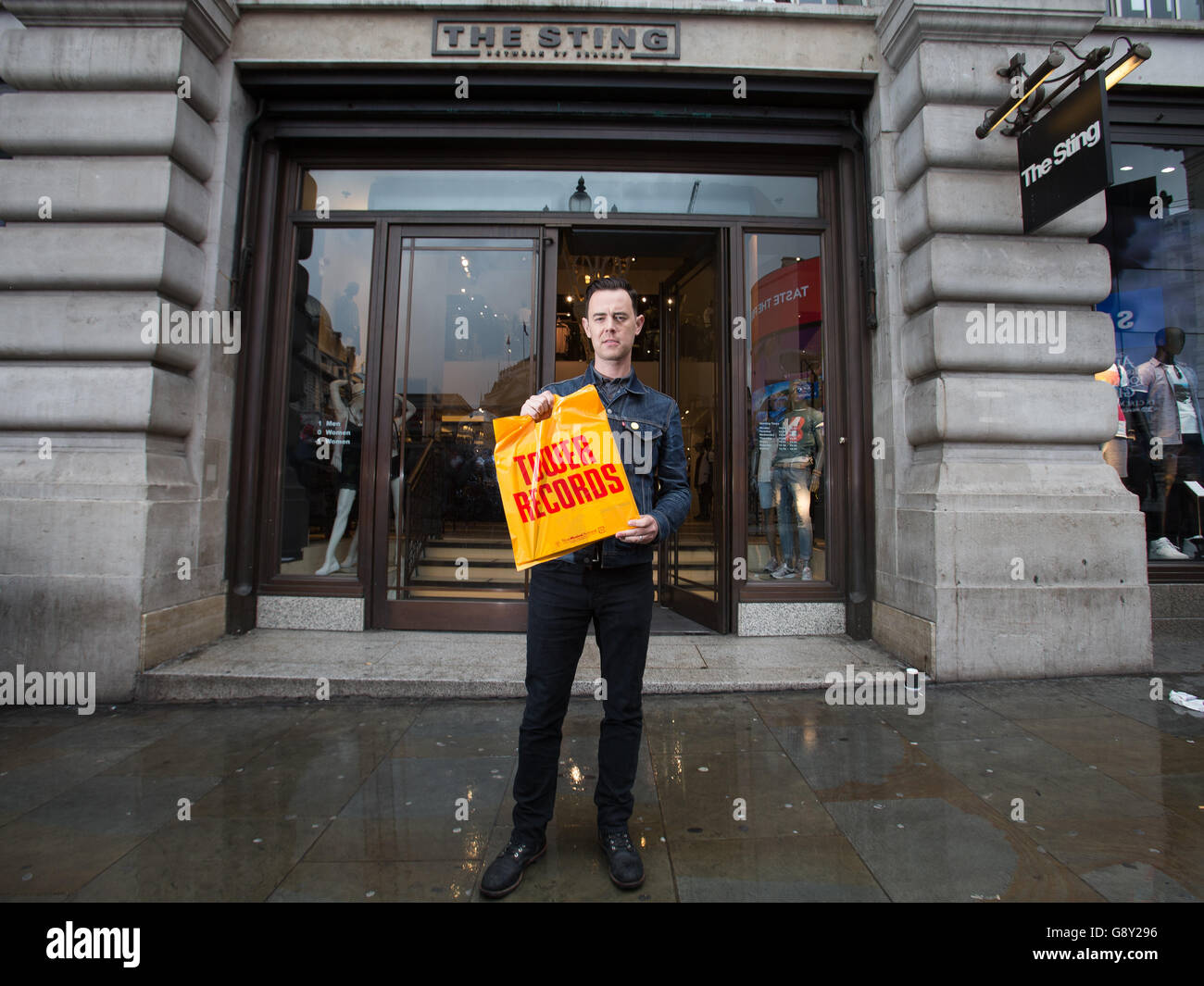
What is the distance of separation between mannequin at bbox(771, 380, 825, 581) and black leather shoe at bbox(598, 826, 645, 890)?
389 cm

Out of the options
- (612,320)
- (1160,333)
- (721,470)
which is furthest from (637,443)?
(1160,333)

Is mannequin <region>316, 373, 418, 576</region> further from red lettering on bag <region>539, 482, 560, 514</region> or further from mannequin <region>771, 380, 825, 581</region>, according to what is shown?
red lettering on bag <region>539, 482, 560, 514</region>

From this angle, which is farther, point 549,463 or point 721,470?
point 721,470

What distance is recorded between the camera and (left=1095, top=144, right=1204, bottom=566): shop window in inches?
241

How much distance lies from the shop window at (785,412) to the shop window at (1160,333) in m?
3.08

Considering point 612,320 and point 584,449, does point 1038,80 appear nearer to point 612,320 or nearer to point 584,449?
point 612,320

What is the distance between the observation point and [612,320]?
2482mm

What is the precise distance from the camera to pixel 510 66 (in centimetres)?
550

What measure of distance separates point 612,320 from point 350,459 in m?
4.31

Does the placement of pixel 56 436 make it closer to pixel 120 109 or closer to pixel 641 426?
pixel 120 109

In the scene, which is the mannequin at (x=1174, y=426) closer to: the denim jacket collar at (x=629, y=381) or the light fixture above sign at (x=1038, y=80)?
the light fixture above sign at (x=1038, y=80)

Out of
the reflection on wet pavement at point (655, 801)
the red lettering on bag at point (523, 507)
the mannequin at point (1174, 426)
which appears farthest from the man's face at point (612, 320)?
the mannequin at point (1174, 426)

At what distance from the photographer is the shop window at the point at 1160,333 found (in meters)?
6.11
